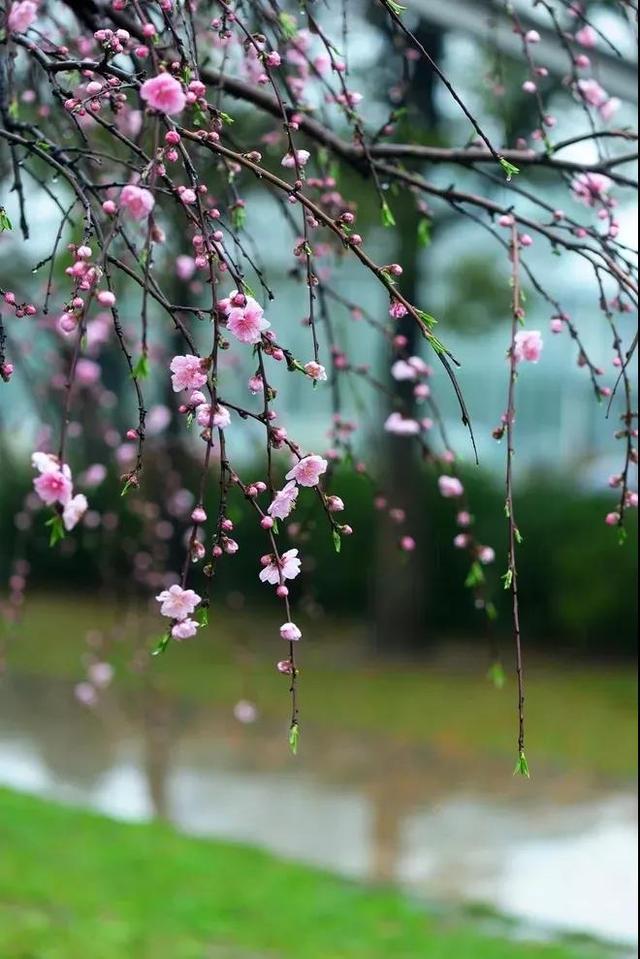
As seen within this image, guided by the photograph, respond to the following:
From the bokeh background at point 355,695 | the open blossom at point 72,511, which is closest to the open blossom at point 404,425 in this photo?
the bokeh background at point 355,695

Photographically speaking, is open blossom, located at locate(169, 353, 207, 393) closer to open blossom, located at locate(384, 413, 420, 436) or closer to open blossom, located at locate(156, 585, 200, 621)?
open blossom, located at locate(156, 585, 200, 621)

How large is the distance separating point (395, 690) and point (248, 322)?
634cm

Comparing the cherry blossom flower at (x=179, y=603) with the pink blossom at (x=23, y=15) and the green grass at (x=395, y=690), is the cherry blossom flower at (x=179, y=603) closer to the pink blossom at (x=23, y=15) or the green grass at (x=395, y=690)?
the pink blossom at (x=23, y=15)

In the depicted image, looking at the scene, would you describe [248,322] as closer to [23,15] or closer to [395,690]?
[23,15]

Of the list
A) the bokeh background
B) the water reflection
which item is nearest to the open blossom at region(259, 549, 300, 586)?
the bokeh background

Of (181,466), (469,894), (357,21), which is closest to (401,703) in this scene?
(181,466)

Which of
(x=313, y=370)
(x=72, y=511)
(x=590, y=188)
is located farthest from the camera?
(x=590, y=188)

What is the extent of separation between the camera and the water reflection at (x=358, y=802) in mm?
4359

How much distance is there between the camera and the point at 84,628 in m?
9.79

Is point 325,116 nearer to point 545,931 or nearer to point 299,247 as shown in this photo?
point 299,247

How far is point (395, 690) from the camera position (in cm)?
758

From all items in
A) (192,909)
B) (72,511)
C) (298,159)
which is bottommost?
(72,511)

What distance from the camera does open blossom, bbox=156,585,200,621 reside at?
4.89 ft

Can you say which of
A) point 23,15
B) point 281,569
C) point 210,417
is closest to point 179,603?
point 281,569
